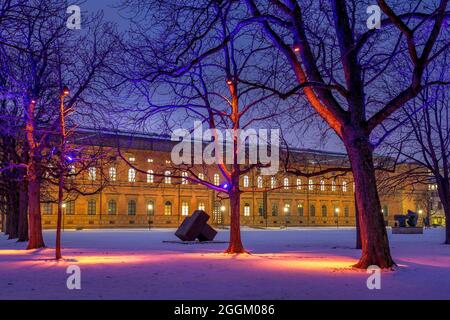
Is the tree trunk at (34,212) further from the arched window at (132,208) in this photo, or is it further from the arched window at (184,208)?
the arched window at (184,208)

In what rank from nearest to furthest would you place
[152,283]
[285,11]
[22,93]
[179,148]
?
[152,283], [285,11], [22,93], [179,148]

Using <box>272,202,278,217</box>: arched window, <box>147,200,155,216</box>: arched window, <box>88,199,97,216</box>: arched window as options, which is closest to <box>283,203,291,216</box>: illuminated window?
<box>272,202,278,217</box>: arched window

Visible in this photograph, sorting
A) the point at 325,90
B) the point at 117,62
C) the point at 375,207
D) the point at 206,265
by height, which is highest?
the point at 117,62

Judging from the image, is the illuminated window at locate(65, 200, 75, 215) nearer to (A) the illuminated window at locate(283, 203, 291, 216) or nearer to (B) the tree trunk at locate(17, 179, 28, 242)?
(A) the illuminated window at locate(283, 203, 291, 216)

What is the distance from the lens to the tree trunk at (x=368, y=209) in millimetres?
15398

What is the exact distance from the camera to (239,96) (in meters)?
23.5

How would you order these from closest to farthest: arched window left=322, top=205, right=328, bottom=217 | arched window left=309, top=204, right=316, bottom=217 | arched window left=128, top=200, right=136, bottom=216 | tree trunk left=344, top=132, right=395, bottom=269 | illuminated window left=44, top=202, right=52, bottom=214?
tree trunk left=344, top=132, right=395, bottom=269, illuminated window left=44, top=202, right=52, bottom=214, arched window left=128, top=200, right=136, bottom=216, arched window left=309, top=204, right=316, bottom=217, arched window left=322, top=205, right=328, bottom=217

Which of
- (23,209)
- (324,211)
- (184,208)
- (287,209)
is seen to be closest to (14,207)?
(23,209)

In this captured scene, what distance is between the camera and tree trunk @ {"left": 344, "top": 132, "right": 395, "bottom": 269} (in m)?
15.4

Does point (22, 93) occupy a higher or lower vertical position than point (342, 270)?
higher

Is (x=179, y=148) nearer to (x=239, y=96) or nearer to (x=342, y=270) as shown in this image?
(x=239, y=96)

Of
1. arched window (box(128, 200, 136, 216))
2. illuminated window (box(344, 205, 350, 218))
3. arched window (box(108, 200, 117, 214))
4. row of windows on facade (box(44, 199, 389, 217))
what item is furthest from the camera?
illuminated window (box(344, 205, 350, 218))
